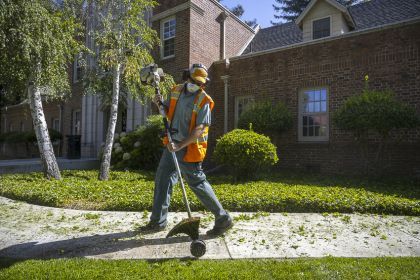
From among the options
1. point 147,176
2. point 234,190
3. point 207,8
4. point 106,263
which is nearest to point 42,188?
point 147,176

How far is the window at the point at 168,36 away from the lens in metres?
13.6

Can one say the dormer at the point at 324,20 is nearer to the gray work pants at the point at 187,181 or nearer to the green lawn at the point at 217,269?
the gray work pants at the point at 187,181

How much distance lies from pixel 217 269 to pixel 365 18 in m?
12.8

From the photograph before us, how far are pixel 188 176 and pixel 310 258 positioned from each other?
1.54 metres

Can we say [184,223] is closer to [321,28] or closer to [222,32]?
[321,28]

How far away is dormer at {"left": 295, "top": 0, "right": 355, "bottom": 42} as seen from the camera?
11930 mm

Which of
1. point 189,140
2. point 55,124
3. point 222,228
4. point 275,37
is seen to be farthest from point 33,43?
point 55,124

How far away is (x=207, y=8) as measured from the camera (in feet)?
45.5

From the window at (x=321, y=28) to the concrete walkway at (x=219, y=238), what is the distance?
906 centimetres

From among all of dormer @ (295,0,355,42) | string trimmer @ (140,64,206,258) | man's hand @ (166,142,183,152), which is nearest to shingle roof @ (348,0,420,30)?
dormer @ (295,0,355,42)

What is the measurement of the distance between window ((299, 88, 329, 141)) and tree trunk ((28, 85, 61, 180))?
7700 mm

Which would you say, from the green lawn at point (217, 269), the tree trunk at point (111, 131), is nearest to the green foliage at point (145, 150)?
the tree trunk at point (111, 131)

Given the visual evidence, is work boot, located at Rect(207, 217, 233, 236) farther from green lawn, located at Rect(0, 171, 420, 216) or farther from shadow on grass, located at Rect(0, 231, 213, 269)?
green lawn, located at Rect(0, 171, 420, 216)

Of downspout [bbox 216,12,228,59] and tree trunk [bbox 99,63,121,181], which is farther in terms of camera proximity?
downspout [bbox 216,12,228,59]
